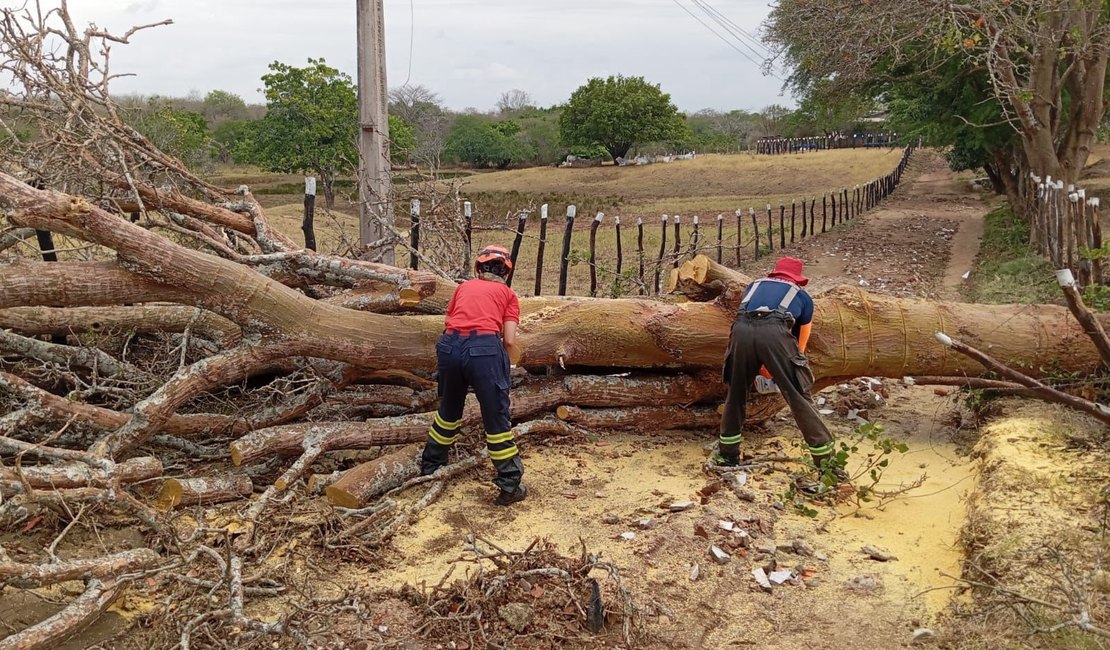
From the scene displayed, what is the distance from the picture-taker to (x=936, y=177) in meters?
39.5

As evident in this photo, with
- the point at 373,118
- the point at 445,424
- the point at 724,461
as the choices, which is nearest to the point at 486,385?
the point at 445,424

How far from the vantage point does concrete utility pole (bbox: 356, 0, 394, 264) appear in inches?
256

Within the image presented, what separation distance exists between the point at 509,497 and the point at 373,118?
357cm

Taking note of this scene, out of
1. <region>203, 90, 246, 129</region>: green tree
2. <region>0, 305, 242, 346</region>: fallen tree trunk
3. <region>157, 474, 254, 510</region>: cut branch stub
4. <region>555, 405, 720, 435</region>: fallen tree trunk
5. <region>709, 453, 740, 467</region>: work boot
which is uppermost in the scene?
<region>203, 90, 246, 129</region>: green tree

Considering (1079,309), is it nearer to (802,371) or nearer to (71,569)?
(802,371)

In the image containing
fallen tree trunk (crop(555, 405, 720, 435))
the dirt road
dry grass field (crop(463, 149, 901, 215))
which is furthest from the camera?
dry grass field (crop(463, 149, 901, 215))

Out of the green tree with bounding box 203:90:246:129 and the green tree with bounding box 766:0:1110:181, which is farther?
the green tree with bounding box 203:90:246:129

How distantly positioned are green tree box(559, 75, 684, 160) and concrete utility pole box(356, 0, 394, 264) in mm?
42730

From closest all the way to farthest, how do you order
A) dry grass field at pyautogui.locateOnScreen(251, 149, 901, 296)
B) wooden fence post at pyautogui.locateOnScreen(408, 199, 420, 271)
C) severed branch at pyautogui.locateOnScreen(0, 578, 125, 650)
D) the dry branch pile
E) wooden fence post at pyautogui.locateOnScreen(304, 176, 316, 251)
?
1. severed branch at pyautogui.locateOnScreen(0, 578, 125, 650)
2. the dry branch pile
3. wooden fence post at pyautogui.locateOnScreen(304, 176, 316, 251)
4. wooden fence post at pyautogui.locateOnScreen(408, 199, 420, 271)
5. dry grass field at pyautogui.locateOnScreen(251, 149, 901, 296)

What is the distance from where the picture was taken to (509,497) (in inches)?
181

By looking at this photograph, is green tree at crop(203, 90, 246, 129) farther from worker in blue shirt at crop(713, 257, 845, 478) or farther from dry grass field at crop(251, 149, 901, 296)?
worker in blue shirt at crop(713, 257, 845, 478)

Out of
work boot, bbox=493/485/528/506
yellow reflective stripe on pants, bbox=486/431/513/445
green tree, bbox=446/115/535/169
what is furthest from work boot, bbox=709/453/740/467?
green tree, bbox=446/115/535/169

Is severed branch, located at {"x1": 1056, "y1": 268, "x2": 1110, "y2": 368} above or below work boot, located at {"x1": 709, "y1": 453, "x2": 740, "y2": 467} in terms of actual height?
above

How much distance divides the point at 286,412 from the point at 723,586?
9.62ft
